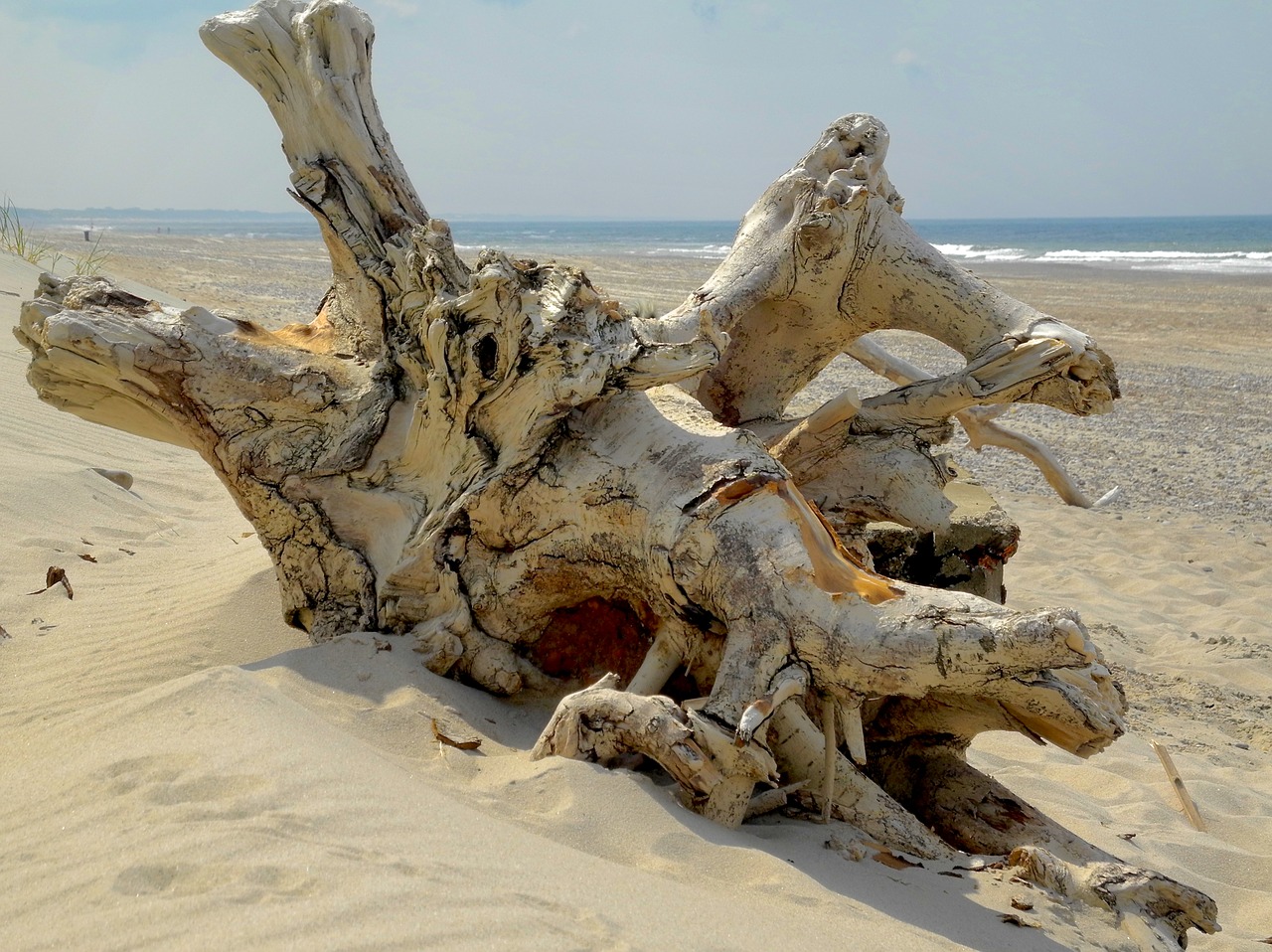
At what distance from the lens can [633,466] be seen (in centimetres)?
314

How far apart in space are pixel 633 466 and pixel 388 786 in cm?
121

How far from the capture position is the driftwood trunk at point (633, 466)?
8.79 feet

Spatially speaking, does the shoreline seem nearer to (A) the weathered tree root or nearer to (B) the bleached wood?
(B) the bleached wood

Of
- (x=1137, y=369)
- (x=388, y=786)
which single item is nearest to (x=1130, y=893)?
(x=388, y=786)

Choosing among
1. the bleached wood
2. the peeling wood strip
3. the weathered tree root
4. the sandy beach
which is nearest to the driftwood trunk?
the weathered tree root

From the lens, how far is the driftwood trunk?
2.68 meters

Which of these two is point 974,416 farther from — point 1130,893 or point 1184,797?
point 1130,893

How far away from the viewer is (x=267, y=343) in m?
3.77

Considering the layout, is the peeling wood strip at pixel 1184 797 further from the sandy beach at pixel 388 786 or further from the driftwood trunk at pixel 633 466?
the driftwood trunk at pixel 633 466

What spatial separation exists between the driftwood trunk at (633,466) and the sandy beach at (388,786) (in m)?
0.22

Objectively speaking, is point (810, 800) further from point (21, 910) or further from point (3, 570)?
point (3, 570)

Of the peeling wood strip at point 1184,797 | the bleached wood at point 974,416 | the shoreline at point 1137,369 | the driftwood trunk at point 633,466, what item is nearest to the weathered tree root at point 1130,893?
the driftwood trunk at point 633,466

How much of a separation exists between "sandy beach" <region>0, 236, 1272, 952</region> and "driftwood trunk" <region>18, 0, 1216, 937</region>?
22 cm

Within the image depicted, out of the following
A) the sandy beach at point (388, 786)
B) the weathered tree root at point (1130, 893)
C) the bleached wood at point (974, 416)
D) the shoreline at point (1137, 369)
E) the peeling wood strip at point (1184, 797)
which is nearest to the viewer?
the sandy beach at point (388, 786)
